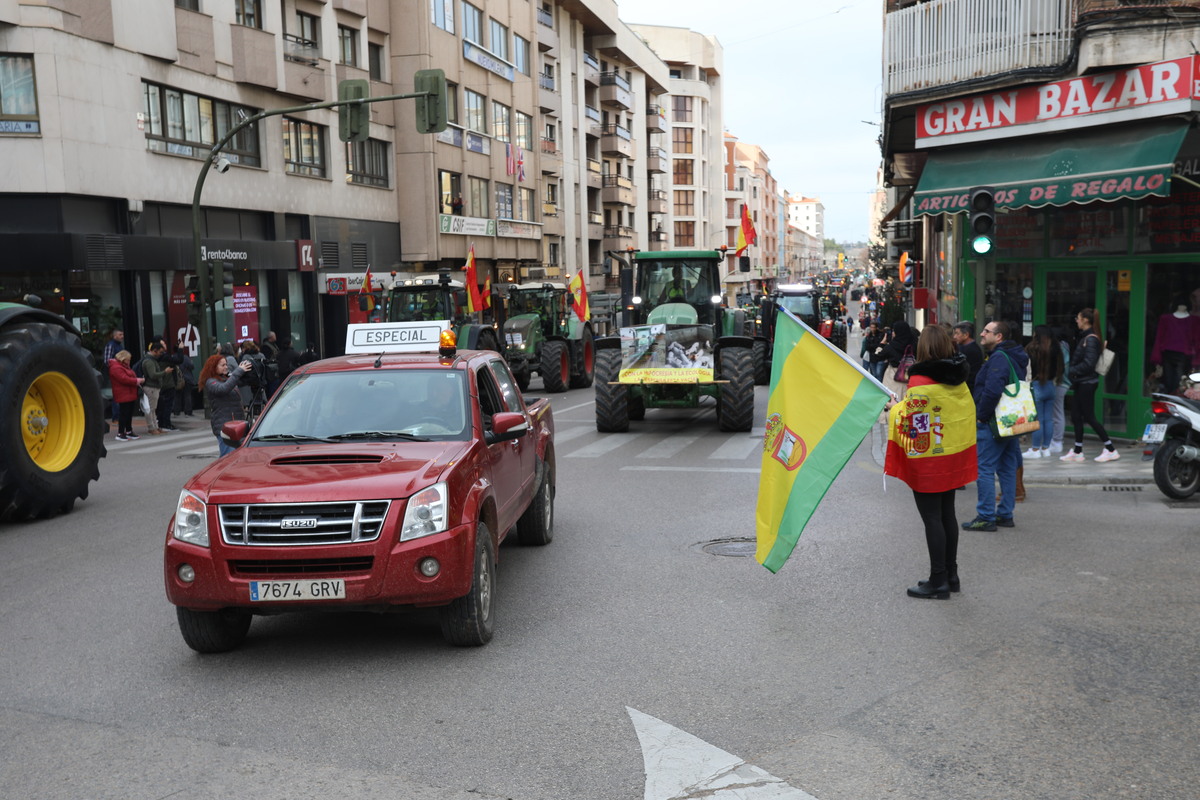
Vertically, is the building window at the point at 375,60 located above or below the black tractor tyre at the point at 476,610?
above

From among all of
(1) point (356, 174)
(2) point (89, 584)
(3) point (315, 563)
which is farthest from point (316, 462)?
(1) point (356, 174)

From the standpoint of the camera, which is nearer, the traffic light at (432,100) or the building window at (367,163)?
the traffic light at (432,100)

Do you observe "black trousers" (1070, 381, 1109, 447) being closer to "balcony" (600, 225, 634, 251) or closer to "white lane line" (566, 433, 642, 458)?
"white lane line" (566, 433, 642, 458)

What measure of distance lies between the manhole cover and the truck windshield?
2.79 m

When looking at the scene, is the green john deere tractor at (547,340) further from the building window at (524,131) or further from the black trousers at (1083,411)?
the building window at (524,131)

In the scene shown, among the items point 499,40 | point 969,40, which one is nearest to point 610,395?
point 969,40

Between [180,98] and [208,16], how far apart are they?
224cm

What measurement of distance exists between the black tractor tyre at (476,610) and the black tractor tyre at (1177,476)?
293 inches

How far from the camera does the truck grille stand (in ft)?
18.8

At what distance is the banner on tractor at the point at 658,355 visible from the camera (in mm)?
16312

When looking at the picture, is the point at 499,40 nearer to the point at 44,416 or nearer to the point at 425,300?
the point at 425,300

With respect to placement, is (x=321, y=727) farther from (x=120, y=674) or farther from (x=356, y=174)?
(x=356, y=174)

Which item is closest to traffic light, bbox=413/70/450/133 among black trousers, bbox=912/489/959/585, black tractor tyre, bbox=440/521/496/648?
black trousers, bbox=912/489/959/585

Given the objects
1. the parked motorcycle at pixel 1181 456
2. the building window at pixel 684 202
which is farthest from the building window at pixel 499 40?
the building window at pixel 684 202
